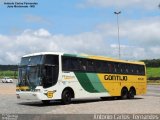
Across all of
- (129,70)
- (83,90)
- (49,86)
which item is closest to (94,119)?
(49,86)

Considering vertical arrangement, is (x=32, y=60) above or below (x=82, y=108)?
above

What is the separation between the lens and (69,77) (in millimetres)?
25406

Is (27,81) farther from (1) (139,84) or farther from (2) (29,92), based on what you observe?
(1) (139,84)

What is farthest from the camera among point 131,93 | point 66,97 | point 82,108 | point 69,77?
point 131,93

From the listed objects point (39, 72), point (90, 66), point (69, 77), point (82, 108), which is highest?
point (90, 66)

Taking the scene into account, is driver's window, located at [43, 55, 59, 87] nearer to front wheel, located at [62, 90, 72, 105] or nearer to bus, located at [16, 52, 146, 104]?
bus, located at [16, 52, 146, 104]

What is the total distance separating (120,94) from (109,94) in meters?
1.74

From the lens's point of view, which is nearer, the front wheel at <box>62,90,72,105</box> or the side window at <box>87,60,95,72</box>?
the front wheel at <box>62,90,72,105</box>

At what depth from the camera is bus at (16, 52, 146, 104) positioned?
2375 cm

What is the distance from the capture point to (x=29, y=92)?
935 inches

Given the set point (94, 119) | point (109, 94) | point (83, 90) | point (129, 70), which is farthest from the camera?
point (129, 70)

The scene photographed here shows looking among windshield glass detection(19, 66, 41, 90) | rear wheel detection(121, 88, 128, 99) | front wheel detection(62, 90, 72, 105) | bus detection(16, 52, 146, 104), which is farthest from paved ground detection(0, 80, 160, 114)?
rear wheel detection(121, 88, 128, 99)

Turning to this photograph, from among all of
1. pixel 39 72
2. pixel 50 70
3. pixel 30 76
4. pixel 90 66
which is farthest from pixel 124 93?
pixel 39 72

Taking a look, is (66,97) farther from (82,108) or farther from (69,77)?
(82,108)
